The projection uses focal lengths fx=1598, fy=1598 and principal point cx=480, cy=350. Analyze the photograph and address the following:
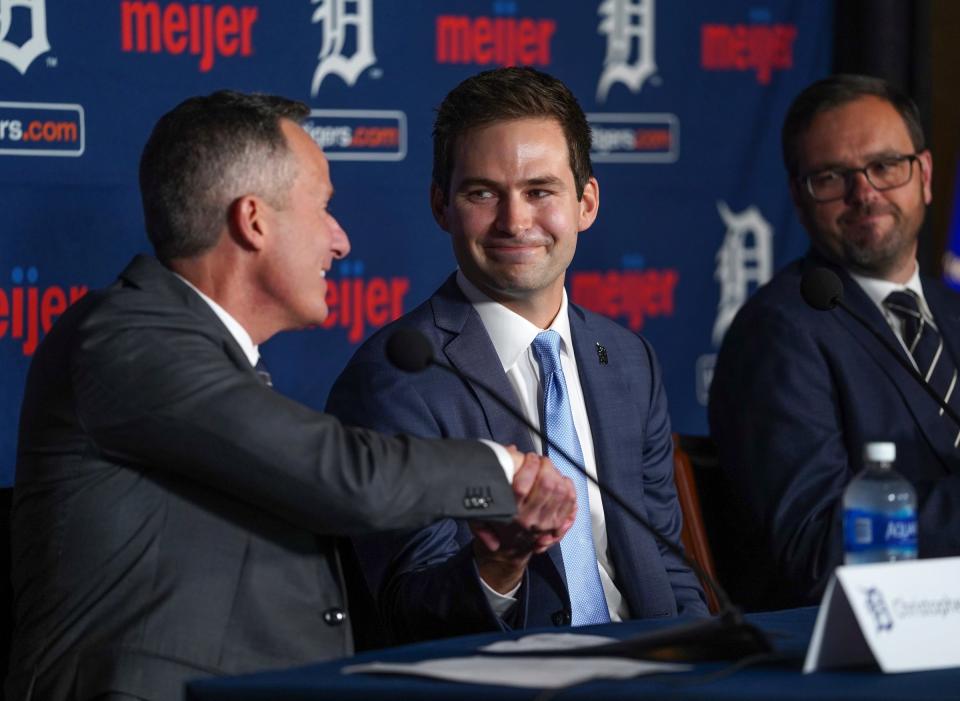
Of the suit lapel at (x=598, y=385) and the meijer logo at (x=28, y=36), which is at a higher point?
the meijer logo at (x=28, y=36)

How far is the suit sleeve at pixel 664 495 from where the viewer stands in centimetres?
299

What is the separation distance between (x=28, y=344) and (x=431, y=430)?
1099 millimetres

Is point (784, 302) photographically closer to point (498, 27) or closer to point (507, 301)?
point (507, 301)

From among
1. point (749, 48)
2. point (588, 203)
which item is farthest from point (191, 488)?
point (749, 48)

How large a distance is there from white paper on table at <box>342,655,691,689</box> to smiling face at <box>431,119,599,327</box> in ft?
3.67

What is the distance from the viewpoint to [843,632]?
6.13ft

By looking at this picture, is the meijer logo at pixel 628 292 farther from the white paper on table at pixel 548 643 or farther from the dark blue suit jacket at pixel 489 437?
the white paper on table at pixel 548 643

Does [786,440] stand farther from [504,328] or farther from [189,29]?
[189,29]

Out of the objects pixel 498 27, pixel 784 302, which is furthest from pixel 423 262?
pixel 784 302

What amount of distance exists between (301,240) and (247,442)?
1.55 feet

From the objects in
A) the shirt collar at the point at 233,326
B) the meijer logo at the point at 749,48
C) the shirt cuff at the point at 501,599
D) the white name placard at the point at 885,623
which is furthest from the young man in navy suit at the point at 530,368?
the meijer logo at the point at 749,48

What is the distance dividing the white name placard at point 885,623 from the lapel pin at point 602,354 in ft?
3.92

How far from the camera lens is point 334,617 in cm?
243

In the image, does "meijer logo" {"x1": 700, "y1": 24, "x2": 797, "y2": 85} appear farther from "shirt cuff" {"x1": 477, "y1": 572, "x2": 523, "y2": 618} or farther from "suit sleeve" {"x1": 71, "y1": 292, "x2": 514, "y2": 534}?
"suit sleeve" {"x1": 71, "y1": 292, "x2": 514, "y2": 534}
